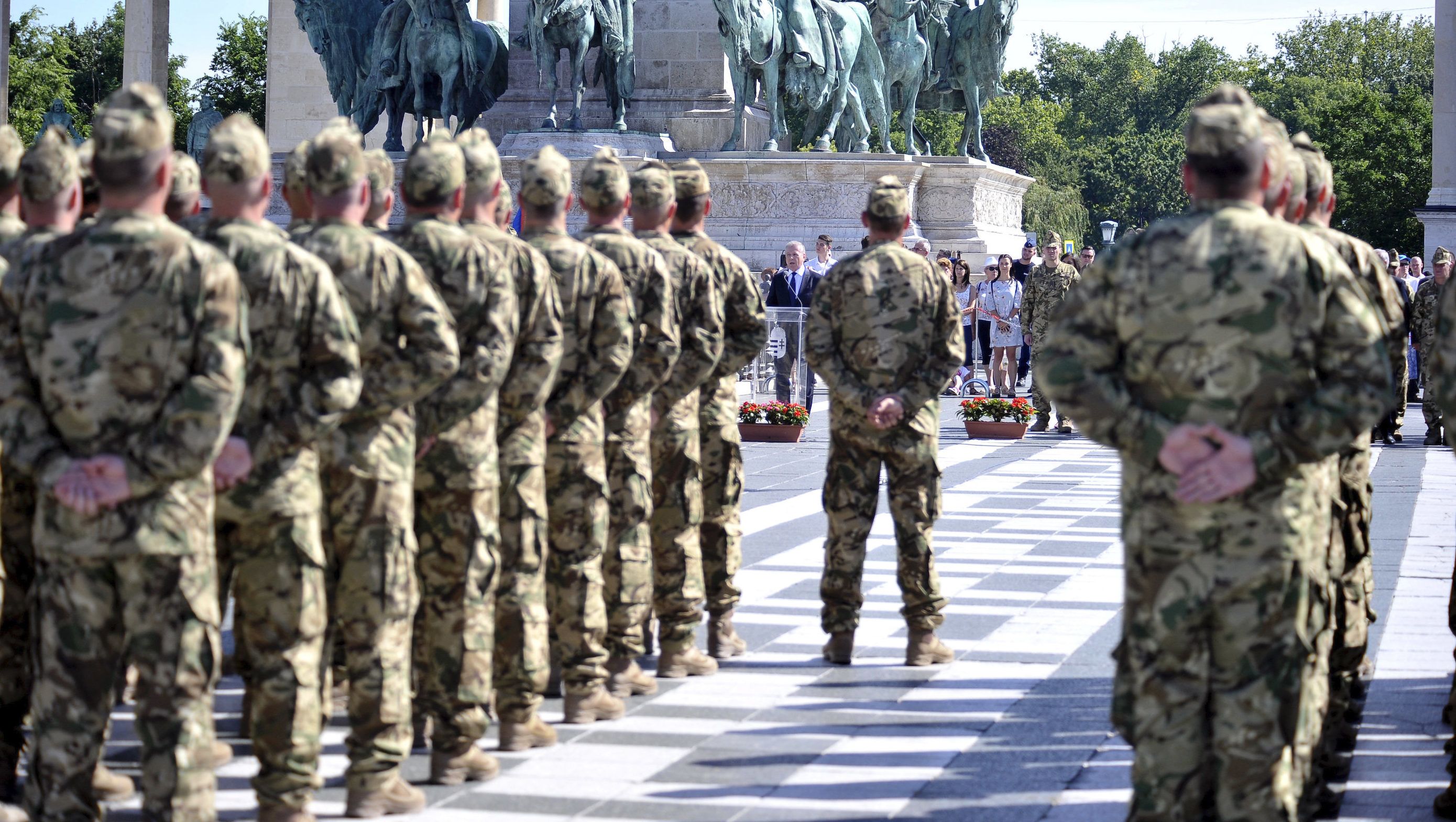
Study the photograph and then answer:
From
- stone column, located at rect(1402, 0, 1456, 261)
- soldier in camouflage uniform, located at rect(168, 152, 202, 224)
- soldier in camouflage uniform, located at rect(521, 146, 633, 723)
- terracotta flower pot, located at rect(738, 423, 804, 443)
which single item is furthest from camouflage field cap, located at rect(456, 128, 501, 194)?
stone column, located at rect(1402, 0, 1456, 261)

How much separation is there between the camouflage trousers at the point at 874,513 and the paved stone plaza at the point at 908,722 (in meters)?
0.29

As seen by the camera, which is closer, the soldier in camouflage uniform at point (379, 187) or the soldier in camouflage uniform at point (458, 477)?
the soldier in camouflage uniform at point (458, 477)

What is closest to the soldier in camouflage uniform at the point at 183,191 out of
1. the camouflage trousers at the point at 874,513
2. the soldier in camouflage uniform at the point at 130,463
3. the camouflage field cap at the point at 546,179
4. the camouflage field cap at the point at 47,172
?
the camouflage field cap at the point at 47,172

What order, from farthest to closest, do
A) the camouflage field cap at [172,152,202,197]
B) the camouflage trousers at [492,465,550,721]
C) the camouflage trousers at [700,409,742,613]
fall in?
the camouflage trousers at [700,409,742,613] → the camouflage field cap at [172,152,202,197] → the camouflage trousers at [492,465,550,721]

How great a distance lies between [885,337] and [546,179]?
6.15 ft

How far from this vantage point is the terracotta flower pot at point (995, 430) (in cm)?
2062

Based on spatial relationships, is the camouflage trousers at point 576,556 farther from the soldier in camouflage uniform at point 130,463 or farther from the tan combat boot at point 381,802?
the soldier in camouflage uniform at point 130,463

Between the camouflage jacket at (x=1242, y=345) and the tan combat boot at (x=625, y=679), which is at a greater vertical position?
the camouflage jacket at (x=1242, y=345)

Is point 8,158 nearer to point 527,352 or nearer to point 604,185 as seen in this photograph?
point 527,352

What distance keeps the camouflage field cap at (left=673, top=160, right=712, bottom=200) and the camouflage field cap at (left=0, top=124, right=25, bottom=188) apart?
2.84 m

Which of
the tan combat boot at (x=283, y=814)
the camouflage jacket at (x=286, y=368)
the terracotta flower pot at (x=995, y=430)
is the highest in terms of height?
the camouflage jacket at (x=286, y=368)

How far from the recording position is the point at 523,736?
712 cm

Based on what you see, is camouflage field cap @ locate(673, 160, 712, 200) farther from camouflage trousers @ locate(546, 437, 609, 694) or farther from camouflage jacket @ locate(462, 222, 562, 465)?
camouflage jacket @ locate(462, 222, 562, 465)

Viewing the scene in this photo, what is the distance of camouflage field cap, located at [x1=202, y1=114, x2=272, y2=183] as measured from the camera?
5609mm
